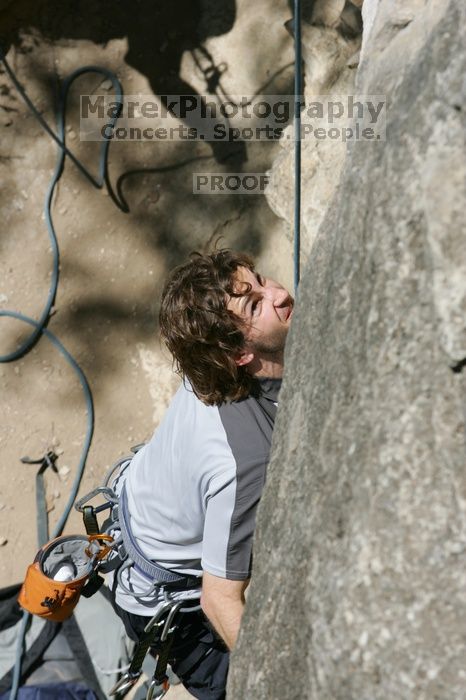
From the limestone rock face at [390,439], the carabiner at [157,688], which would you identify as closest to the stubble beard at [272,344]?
the limestone rock face at [390,439]

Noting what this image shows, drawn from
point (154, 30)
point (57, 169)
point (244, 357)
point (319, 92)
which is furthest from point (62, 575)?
point (154, 30)

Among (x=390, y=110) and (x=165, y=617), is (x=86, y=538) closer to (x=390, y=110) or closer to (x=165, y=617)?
(x=165, y=617)

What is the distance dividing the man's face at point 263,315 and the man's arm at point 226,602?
1.74 feet

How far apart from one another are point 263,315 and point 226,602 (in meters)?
0.66

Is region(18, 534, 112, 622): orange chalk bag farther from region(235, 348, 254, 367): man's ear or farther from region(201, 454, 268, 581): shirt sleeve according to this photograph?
region(235, 348, 254, 367): man's ear

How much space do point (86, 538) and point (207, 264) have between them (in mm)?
942

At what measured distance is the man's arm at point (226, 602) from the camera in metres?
1.72

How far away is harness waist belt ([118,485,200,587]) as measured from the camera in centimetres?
202

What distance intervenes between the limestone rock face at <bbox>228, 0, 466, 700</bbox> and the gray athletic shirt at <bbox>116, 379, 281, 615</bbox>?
1.02 ft

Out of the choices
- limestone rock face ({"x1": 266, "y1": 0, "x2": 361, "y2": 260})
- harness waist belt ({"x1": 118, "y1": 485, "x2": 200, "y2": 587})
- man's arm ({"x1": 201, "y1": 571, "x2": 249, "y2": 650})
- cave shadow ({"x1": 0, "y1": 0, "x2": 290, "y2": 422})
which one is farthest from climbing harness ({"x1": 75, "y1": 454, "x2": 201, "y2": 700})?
cave shadow ({"x1": 0, "y1": 0, "x2": 290, "y2": 422})

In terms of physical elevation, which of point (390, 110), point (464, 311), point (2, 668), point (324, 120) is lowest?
Result: point (2, 668)

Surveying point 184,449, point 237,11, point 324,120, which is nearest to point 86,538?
point 184,449

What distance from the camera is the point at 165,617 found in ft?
6.91

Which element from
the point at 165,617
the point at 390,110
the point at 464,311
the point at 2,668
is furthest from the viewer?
the point at 2,668
